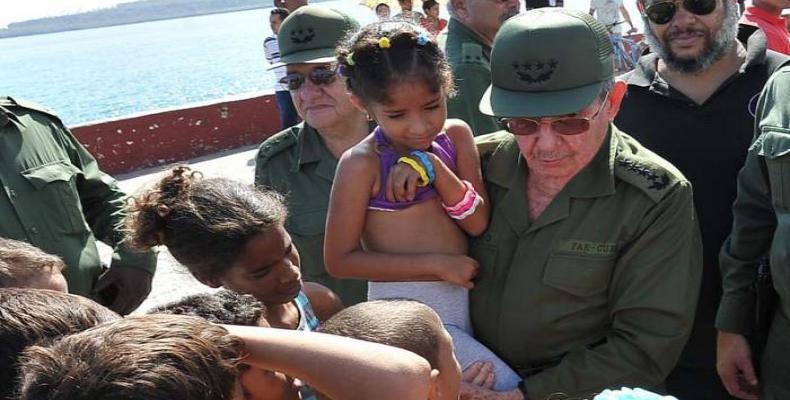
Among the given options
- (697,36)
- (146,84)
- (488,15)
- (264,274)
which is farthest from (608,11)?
(146,84)

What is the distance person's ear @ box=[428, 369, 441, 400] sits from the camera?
1829 millimetres

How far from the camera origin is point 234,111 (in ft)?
38.8

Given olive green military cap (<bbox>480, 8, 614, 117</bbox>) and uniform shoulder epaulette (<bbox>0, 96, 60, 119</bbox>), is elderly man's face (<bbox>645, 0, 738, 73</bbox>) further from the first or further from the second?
uniform shoulder epaulette (<bbox>0, 96, 60, 119</bbox>)

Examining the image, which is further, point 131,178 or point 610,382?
point 131,178

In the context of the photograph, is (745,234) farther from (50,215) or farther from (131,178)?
(131,178)

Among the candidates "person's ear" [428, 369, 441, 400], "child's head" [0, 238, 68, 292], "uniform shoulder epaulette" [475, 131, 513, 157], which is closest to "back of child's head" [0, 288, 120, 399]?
"child's head" [0, 238, 68, 292]

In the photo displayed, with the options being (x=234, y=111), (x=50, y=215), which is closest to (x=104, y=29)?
(x=234, y=111)

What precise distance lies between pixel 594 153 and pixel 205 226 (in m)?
1.14

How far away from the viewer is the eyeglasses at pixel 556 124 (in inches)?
86.7

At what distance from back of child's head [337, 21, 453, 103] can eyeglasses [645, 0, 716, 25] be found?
3.93 feet

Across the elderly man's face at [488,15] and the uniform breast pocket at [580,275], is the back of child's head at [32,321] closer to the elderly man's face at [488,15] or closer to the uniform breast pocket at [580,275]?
the uniform breast pocket at [580,275]

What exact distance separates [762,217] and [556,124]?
3.09 ft

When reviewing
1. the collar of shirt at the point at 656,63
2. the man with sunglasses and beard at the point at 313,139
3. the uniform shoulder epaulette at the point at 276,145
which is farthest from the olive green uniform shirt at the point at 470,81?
the uniform shoulder epaulette at the point at 276,145

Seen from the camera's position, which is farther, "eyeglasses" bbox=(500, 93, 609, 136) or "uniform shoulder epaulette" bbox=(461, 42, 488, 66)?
"uniform shoulder epaulette" bbox=(461, 42, 488, 66)
